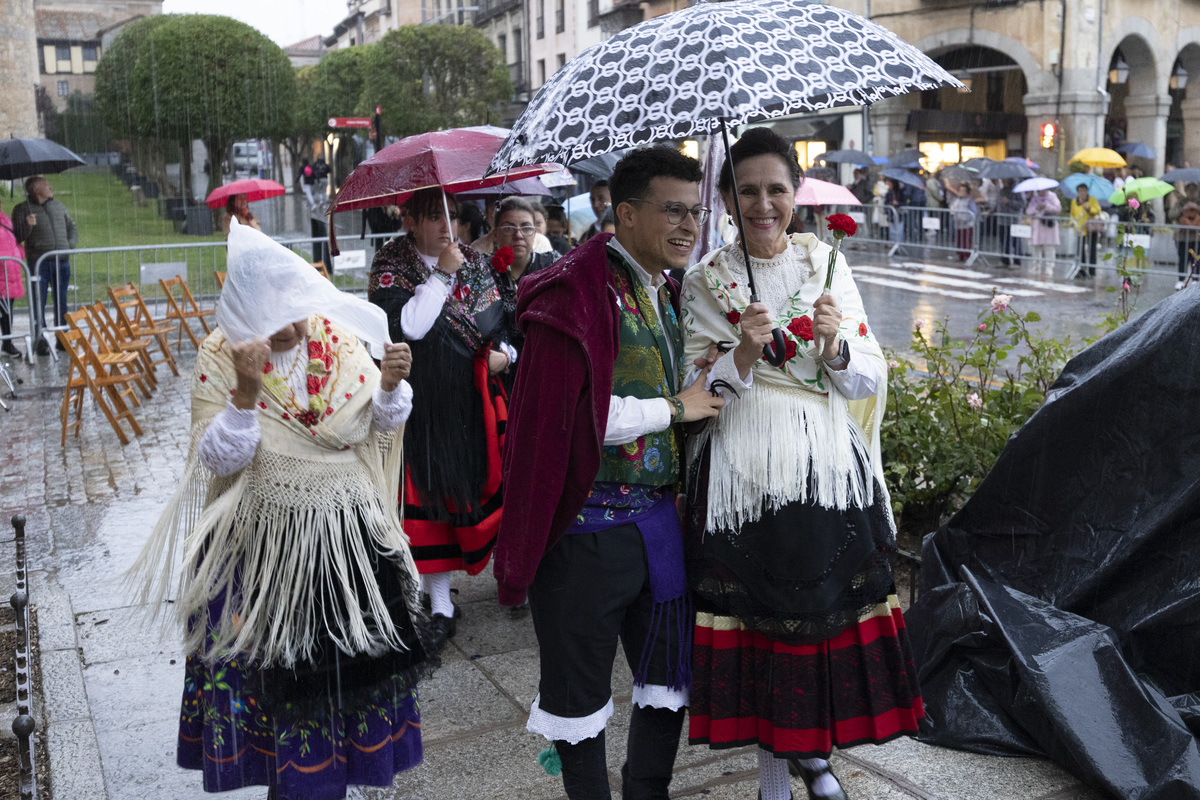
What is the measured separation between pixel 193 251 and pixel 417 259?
389 inches

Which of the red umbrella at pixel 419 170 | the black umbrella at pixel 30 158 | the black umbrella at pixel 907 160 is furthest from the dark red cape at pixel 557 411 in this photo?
the black umbrella at pixel 907 160

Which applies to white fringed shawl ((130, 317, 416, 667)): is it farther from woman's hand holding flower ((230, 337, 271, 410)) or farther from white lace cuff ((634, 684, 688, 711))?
white lace cuff ((634, 684, 688, 711))

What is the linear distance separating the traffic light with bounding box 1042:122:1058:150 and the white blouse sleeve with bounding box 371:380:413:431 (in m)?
24.3

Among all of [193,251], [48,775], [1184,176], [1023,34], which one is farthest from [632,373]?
[1023,34]

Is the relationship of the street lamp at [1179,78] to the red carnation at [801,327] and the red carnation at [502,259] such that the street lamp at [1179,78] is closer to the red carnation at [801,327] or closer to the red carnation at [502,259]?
the red carnation at [502,259]

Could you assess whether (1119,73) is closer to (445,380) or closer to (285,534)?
(445,380)

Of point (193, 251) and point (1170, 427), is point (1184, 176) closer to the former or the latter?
point (193, 251)

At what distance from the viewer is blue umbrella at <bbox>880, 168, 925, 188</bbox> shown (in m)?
21.3

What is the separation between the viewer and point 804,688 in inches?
106

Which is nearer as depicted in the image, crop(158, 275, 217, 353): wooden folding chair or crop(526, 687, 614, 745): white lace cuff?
crop(526, 687, 614, 745): white lace cuff

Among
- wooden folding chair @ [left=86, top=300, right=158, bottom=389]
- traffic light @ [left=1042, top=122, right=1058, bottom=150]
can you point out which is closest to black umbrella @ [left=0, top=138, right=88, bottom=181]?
wooden folding chair @ [left=86, top=300, right=158, bottom=389]

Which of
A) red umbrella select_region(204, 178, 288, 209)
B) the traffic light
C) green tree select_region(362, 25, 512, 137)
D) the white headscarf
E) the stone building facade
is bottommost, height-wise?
the white headscarf

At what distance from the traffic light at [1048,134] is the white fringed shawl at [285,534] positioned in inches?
960

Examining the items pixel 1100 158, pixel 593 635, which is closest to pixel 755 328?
pixel 593 635
